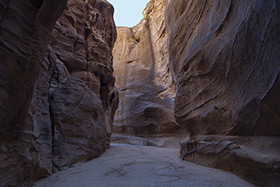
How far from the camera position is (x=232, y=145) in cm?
364

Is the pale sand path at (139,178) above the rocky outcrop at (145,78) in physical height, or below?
below

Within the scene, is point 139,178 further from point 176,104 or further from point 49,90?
point 176,104

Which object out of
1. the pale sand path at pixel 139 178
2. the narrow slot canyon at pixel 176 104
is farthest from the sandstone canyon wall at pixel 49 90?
the pale sand path at pixel 139 178

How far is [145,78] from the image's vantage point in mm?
17859

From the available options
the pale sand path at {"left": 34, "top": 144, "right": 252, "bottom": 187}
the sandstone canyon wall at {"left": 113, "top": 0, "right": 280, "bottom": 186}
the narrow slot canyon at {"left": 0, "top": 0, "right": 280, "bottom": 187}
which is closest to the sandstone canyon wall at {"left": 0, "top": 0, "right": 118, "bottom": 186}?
the narrow slot canyon at {"left": 0, "top": 0, "right": 280, "bottom": 187}

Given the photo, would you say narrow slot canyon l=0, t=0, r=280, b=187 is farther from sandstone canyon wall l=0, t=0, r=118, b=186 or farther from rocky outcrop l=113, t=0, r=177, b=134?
rocky outcrop l=113, t=0, r=177, b=134

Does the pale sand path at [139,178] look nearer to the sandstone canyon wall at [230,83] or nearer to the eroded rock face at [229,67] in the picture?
the sandstone canyon wall at [230,83]

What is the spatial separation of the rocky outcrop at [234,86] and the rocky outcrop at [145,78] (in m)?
7.80

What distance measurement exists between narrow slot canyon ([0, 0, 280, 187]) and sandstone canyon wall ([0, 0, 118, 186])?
2 centimetres

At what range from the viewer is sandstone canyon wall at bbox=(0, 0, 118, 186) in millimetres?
2383

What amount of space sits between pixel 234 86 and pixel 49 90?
16.1 feet

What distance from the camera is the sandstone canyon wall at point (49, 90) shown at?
7.82ft

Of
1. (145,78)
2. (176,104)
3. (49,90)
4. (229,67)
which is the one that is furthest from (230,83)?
(145,78)

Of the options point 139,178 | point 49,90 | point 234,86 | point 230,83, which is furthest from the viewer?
point 49,90
